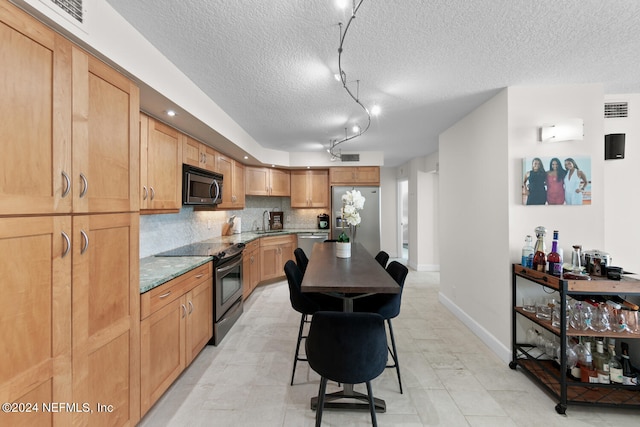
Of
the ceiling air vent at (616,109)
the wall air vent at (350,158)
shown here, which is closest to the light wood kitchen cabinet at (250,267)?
the wall air vent at (350,158)

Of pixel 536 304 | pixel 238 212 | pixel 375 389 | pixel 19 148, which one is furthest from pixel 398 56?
pixel 238 212

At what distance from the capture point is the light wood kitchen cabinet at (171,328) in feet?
5.42

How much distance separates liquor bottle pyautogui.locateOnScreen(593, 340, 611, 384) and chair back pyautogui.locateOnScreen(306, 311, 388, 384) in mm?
1810

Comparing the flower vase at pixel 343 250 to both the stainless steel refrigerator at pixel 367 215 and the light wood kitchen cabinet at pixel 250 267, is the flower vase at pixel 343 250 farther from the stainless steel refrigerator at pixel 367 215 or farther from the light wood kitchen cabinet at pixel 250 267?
the stainless steel refrigerator at pixel 367 215

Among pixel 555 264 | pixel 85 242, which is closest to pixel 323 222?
pixel 555 264

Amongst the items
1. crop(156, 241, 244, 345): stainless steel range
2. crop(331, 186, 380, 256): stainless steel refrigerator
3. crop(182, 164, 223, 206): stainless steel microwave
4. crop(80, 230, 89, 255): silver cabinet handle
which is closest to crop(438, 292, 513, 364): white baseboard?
crop(331, 186, 380, 256): stainless steel refrigerator

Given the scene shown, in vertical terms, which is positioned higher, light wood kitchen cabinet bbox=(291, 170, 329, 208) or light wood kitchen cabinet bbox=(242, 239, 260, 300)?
light wood kitchen cabinet bbox=(291, 170, 329, 208)

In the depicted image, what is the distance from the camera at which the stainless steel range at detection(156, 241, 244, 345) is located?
2646 mm

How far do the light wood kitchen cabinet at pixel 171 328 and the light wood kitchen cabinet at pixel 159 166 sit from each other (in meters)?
0.67

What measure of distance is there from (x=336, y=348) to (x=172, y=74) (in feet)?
7.43

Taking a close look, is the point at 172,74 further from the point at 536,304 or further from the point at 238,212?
the point at 536,304

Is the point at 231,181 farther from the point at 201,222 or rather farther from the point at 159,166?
the point at 159,166

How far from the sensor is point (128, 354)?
4.94 ft

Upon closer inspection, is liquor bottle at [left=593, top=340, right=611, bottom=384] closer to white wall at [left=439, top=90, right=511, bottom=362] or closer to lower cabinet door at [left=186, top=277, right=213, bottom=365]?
white wall at [left=439, top=90, right=511, bottom=362]
